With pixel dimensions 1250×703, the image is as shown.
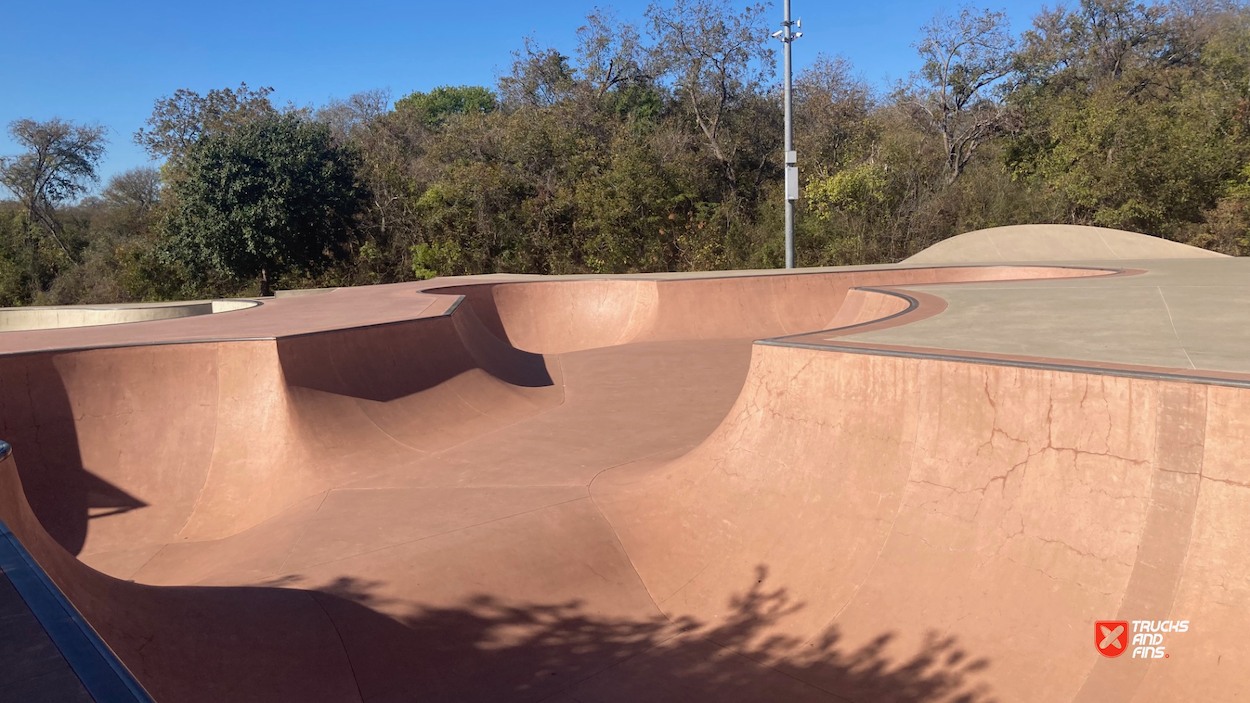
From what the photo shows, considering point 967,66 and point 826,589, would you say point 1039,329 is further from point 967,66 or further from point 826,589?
point 967,66

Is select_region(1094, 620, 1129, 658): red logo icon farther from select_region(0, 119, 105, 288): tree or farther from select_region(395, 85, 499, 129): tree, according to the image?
select_region(395, 85, 499, 129): tree

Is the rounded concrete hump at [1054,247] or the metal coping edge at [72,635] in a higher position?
the rounded concrete hump at [1054,247]

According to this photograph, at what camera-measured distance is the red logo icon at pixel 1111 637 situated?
3062mm

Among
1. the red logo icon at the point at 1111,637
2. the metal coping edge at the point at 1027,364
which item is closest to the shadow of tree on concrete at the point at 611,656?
the red logo icon at the point at 1111,637

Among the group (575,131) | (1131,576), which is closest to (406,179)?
(575,131)

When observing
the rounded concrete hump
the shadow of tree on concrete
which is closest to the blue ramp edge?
the shadow of tree on concrete

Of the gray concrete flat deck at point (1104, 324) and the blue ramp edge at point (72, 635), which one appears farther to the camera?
the gray concrete flat deck at point (1104, 324)

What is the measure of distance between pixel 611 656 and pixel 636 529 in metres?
1.42

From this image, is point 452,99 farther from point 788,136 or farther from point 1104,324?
point 1104,324

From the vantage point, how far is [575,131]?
25.6 metres

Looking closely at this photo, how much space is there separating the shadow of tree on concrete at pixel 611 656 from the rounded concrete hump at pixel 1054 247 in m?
13.6

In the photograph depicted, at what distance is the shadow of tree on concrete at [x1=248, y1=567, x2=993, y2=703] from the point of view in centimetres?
361

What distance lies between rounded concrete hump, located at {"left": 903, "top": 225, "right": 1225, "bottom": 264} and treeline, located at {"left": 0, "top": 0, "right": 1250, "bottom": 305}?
173 inches

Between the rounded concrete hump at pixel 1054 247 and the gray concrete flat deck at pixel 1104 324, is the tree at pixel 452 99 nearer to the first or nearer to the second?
the rounded concrete hump at pixel 1054 247
